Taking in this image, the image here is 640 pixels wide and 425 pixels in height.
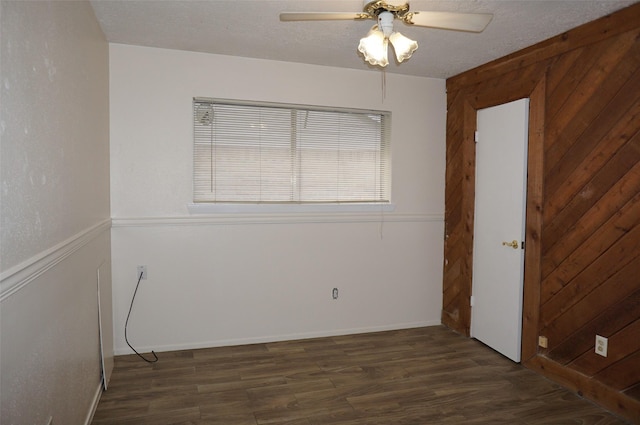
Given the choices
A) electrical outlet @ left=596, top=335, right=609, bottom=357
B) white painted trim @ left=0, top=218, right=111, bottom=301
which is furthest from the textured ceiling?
electrical outlet @ left=596, top=335, right=609, bottom=357

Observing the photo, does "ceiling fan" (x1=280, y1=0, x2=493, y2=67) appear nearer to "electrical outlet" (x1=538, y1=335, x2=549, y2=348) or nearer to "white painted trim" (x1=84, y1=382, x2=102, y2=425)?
"electrical outlet" (x1=538, y1=335, x2=549, y2=348)

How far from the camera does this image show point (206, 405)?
2.72 meters

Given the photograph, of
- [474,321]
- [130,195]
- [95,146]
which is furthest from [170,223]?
[474,321]

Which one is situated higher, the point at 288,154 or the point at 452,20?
the point at 452,20

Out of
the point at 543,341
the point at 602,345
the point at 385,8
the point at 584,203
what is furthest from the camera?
the point at 543,341

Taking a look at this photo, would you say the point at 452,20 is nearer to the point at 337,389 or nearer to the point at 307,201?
the point at 307,201

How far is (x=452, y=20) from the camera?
215 centimetres

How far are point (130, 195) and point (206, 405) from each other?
5.75 feet

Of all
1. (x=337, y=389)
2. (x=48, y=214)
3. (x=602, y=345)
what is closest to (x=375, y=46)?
(x=48, y=214)

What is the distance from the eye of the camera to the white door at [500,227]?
11.0ft

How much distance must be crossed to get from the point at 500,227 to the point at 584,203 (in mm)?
772

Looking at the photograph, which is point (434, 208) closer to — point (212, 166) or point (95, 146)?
point (212, 166)

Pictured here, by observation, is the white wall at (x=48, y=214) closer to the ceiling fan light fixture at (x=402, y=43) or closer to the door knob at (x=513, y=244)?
the ceiling fan light fixture at (x=402, y=43)

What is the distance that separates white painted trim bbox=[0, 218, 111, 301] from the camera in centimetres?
129
